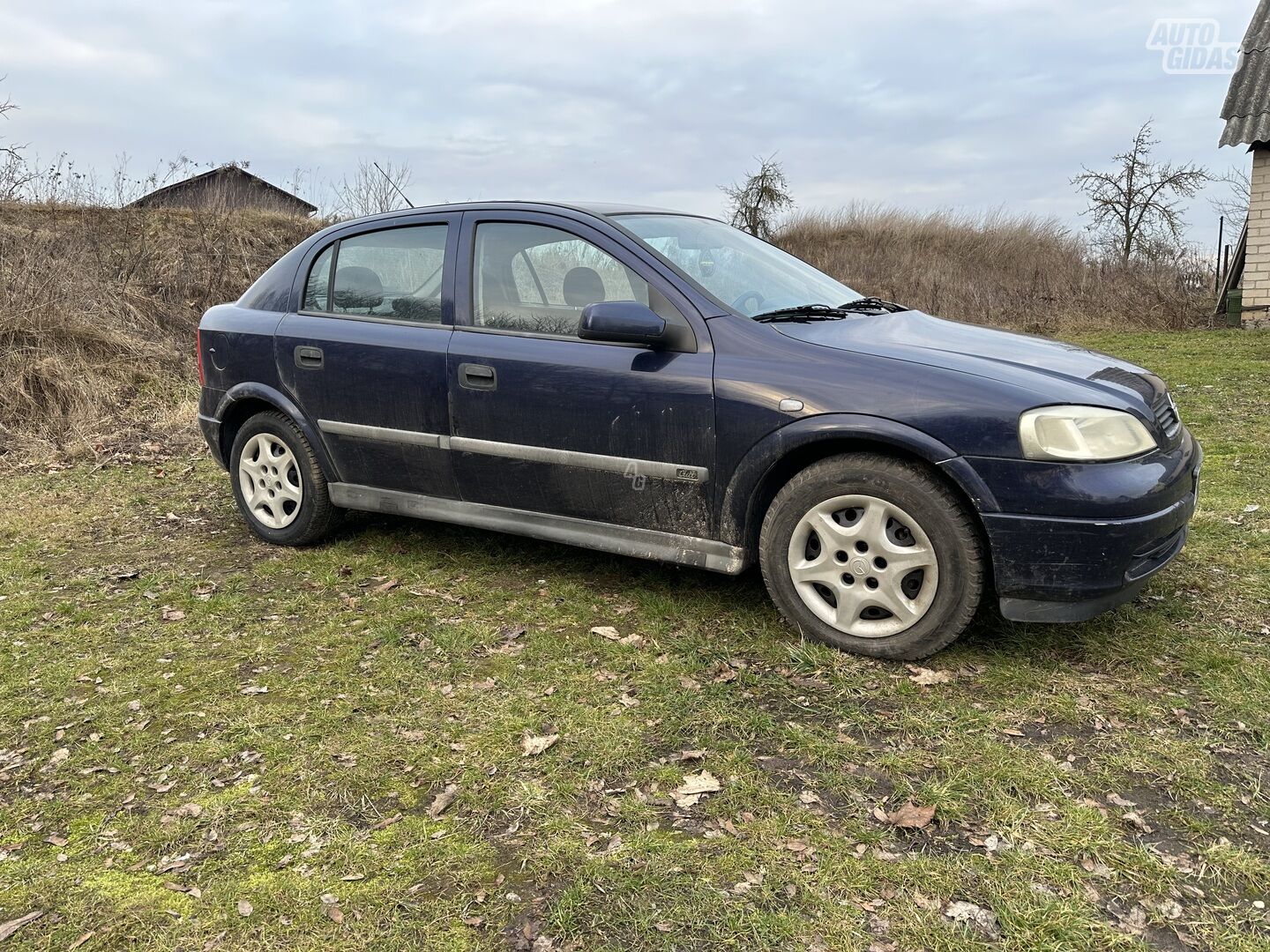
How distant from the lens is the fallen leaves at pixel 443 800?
263 cm

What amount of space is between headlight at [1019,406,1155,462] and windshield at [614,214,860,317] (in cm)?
121

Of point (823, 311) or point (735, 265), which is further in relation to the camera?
point (735, 265)

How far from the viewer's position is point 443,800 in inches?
106

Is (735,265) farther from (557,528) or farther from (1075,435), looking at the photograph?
(1075,435)

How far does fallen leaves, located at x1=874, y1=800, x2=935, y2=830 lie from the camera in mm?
2502

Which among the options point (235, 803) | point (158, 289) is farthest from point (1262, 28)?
point (235, 803)

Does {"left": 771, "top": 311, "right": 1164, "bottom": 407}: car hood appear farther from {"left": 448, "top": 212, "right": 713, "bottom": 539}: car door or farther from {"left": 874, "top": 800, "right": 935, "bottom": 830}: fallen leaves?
{"left": 874, "top": 800, "right": 935, "bottom": 830}: fallen leaves

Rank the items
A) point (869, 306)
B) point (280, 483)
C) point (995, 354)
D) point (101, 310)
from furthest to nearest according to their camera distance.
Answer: point (101, 310), point (280, 483), point (869, 306), point (995, 354)

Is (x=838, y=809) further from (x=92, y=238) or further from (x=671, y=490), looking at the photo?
(x=92, y=238)

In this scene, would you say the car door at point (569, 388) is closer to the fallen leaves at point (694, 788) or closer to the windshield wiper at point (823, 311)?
the windshield wiper at point (823, 311)

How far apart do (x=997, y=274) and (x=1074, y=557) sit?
17.9 m

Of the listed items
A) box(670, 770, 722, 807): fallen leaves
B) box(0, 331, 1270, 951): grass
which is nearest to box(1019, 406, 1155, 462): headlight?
box(0, 331, 1270, 951): grass

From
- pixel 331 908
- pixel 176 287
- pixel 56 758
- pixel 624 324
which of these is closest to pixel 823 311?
pixel 624 324

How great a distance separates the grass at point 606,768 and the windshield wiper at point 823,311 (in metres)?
1.28
